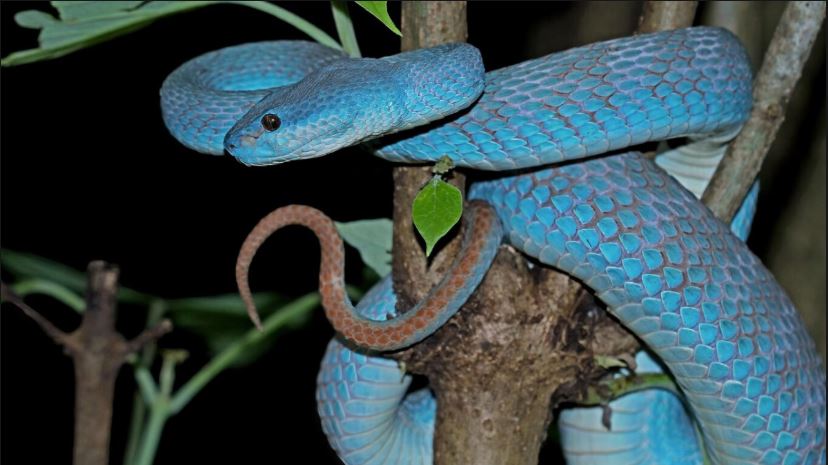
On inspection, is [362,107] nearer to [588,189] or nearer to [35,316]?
[588,189]

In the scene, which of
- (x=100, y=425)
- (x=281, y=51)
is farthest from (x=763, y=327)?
(x=100, y=425)

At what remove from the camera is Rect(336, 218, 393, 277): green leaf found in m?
3.10

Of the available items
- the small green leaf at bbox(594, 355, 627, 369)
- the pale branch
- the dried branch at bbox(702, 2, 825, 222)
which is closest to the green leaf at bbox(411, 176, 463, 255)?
the pale branch

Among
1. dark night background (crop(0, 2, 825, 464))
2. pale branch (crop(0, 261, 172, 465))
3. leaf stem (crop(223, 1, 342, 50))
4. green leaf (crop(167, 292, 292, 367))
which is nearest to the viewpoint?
pale branch (crop(0, 261, 172, 465))

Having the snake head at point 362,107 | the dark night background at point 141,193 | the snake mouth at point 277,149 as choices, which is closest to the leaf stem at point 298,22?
the snake head at point 362,107

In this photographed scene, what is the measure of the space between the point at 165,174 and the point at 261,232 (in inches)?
142

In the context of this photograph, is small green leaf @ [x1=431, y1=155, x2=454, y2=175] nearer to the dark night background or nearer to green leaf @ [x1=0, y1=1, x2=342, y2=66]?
green leaf @ [x1=0, y1=1, x2=342, y2=66]

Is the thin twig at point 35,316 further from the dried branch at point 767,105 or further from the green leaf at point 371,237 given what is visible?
the dried branch at point 767,105

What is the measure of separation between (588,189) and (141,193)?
404cm

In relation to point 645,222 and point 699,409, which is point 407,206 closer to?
point 645,222

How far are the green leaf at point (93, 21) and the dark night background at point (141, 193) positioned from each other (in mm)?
2471

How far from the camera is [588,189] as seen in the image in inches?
106

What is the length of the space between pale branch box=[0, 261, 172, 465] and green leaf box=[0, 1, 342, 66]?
1.38 meters

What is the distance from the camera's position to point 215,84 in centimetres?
327
